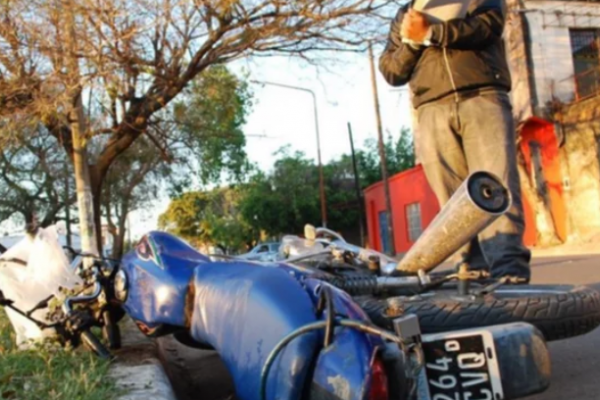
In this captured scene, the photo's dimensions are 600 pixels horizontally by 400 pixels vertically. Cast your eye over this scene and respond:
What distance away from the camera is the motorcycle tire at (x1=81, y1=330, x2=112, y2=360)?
2.98m

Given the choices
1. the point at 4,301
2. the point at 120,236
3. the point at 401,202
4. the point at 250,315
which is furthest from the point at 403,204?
the point at 250,315

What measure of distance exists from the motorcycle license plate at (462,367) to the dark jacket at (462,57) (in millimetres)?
1860

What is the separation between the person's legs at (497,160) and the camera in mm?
3076

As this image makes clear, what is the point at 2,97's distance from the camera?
859 centimetres

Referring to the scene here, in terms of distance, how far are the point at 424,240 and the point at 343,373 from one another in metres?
1.19

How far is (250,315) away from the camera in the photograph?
6.32 ft

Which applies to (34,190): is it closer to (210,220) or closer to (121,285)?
(210,220)

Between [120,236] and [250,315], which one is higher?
[120,236]

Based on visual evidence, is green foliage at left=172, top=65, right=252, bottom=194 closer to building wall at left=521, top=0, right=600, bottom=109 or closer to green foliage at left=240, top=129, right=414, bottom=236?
building wall at left=521, top=0, right=600, bottom=109

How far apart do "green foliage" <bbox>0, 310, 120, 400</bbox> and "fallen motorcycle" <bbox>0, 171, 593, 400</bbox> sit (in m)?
0.29

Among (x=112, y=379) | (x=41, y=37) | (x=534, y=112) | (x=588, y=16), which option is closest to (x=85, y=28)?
(x=41, y=37)

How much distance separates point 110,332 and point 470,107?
215cm

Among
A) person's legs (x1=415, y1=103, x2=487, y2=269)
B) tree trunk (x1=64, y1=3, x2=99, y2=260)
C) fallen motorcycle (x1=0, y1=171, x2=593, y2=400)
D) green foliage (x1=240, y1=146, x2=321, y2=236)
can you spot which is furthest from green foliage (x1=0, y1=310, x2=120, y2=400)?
green foliage (x1=240, y1=146, x2=321, y2=236)

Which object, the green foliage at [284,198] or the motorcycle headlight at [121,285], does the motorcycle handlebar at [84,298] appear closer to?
the motorcycle headlight at [121,285]
